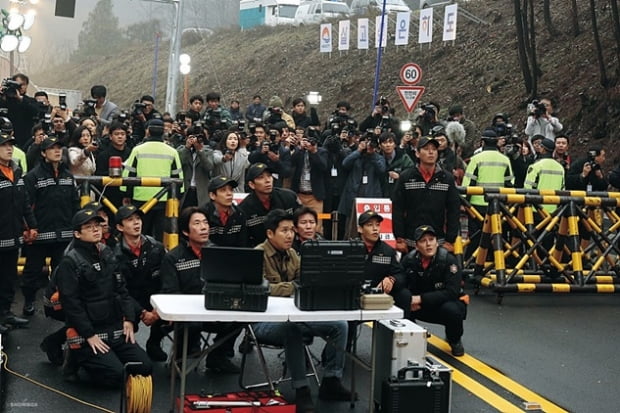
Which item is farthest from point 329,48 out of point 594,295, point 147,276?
point 147,276

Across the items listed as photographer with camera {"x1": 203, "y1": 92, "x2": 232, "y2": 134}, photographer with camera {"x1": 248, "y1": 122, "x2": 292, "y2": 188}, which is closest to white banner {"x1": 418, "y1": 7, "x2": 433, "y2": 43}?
photographer with camera {"x1": 203, "y1": 92, "x2": 232, "y2": 134}

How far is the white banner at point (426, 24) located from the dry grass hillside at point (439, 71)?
158 cm

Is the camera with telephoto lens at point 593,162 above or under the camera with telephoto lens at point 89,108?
under

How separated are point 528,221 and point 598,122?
13.8 meters

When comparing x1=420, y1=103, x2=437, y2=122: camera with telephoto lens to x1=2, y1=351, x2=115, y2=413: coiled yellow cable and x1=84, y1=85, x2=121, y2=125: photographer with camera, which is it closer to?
x1=84, y1=85, x2=121, y2=125: photographer with camera

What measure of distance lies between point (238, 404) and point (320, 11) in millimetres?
52186

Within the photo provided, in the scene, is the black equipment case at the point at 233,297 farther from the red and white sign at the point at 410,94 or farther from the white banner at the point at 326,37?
the white banner at the point at 326,37

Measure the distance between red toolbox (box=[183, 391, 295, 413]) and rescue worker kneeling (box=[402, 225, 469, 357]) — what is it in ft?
7.18

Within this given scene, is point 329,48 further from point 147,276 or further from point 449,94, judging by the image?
point 147,276

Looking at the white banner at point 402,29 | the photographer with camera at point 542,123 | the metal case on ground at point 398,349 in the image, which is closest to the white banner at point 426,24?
the white banner at point 402,29

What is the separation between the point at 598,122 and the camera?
25016mm

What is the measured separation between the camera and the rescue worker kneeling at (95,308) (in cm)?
731

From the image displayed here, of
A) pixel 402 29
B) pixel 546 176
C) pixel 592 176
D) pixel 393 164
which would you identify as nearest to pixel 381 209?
pixel 393 164

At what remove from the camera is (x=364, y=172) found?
14156mm
